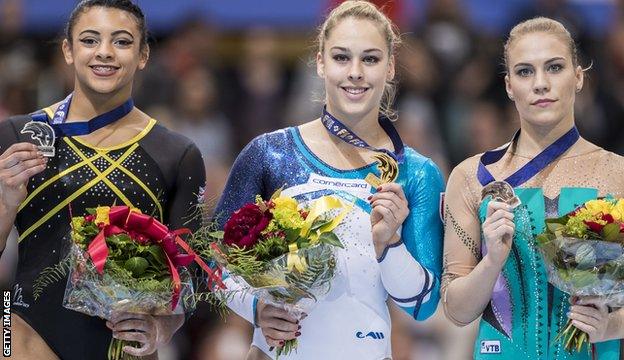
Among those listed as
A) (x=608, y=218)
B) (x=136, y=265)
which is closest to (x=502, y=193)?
(x=608, y=218)

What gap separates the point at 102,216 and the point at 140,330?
1.42 ft

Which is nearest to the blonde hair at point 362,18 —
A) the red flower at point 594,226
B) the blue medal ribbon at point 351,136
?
the blue medal ribbon at point 351,136

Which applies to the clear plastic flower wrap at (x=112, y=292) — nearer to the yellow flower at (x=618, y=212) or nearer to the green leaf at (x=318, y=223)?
the green leaf at (x=318, y=223)

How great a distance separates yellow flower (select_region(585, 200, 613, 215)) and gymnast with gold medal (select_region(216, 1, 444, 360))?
2.15ft

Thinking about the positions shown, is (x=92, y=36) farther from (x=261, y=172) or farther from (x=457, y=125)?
(x=457, y=125)

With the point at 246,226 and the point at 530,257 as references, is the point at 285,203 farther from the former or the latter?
the point at 530,257

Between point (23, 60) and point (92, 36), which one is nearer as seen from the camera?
point (92, 36)

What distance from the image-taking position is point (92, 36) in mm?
5234

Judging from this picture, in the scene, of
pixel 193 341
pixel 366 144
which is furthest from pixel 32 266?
pixel 193 341

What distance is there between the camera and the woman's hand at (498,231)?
4766mm

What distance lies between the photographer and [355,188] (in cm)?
520

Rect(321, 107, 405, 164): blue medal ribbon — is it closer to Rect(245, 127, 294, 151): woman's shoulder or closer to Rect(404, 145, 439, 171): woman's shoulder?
Rect(404, 145, 439, 171): woman's shoulder

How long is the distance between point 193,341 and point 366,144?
3.32 metres

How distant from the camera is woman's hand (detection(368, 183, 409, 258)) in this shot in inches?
192
